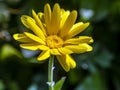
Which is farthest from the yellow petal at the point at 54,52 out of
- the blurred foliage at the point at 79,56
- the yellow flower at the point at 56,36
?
the blurred foliage at the point at 79,56

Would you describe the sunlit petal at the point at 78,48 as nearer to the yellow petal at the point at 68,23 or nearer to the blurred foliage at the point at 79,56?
the yellow petal at the point at 68,23

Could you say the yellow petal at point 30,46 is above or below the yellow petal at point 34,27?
below

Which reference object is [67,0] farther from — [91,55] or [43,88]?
[43,88]

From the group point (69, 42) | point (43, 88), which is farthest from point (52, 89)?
point (43, 88)

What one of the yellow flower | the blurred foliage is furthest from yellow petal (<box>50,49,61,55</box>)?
the blurred foliage

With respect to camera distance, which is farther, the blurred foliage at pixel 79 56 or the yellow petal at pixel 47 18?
the blurred foliage at pixel 79 56

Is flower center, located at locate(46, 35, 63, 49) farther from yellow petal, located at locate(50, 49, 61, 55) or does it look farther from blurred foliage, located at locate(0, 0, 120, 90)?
blurred foliage, located at locate(0, 0, 120, 90)
